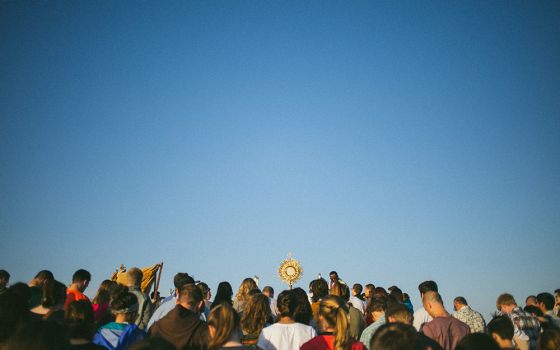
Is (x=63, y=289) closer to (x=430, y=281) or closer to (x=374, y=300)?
(x=374, y=300)

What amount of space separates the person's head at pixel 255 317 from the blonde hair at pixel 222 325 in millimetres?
1507

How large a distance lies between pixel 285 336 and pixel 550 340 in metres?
3.27

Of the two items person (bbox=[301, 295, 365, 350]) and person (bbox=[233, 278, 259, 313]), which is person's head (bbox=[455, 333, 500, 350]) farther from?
person (bbox=[233, 278, 259, 313])

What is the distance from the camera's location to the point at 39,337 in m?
3.30

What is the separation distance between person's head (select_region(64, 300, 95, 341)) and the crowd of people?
0.04 feet

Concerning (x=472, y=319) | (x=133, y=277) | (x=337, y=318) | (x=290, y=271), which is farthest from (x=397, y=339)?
(x=290, y=271)

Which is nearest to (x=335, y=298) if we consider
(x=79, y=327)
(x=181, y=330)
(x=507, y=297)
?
(x=181, y=330)

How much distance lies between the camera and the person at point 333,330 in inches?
194

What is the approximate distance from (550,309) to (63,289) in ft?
34.4

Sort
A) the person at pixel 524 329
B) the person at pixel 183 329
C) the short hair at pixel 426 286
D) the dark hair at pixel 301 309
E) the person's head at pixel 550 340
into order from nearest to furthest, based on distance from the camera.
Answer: the person's head at pixel 550 340, the person at pixel 183 329, the dark hair at pixel 301 309, the person at pixel 524 329, the short hair at pixel 426 286

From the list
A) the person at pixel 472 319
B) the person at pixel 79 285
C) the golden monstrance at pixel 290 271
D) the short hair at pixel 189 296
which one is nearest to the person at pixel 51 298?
the person at pixel 79 285

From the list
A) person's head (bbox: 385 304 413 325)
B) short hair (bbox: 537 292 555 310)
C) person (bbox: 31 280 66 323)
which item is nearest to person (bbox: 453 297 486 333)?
person's head (bbox: 385 304 413 325)

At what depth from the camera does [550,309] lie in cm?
962

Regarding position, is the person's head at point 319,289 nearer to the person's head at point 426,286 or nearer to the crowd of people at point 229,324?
the crowd of people at point 229,324
